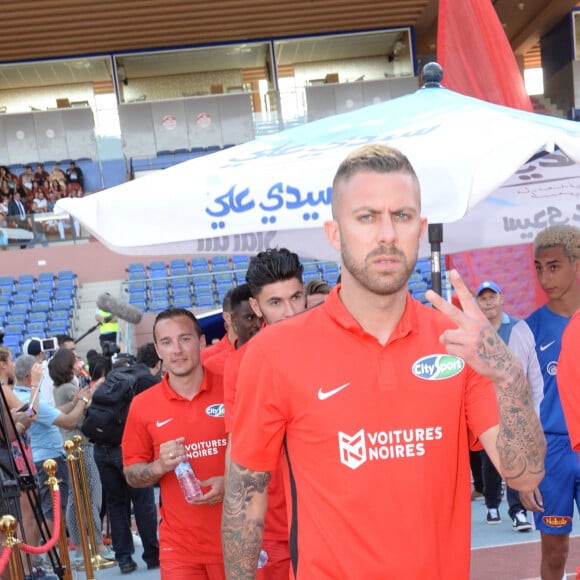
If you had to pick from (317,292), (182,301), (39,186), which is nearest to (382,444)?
(317,292)

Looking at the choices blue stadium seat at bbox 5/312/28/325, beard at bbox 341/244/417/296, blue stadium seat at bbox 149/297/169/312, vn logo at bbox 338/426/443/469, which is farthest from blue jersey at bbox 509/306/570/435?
blue stadium seat at bbox 5/312/28/325

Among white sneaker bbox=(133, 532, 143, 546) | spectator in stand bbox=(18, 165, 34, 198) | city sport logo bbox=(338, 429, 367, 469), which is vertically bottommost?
white sneaker bbox=(133, 532, 143, 546)

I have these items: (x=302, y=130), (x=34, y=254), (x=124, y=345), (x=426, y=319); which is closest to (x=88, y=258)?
(x=34, y=254)

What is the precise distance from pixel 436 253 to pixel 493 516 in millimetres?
4629

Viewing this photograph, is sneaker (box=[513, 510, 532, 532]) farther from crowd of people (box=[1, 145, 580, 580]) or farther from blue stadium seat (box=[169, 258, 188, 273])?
blue stadium seat (box=[169, 258, 188, 273])

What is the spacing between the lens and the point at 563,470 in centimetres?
412

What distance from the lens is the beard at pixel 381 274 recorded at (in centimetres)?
212

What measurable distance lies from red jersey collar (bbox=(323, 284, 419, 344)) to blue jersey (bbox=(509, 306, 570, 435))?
6.94ft

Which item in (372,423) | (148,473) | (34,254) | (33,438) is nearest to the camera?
(372,423)

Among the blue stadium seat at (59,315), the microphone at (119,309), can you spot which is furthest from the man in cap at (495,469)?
the blue stadium seat at (59,315)

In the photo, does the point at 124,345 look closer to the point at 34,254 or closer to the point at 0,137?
the point at 34,254

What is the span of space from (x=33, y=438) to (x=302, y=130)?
454cm

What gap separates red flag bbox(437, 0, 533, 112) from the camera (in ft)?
17.6

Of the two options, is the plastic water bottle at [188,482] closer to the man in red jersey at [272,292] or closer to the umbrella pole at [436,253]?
the man in red jersey at [272,292]
